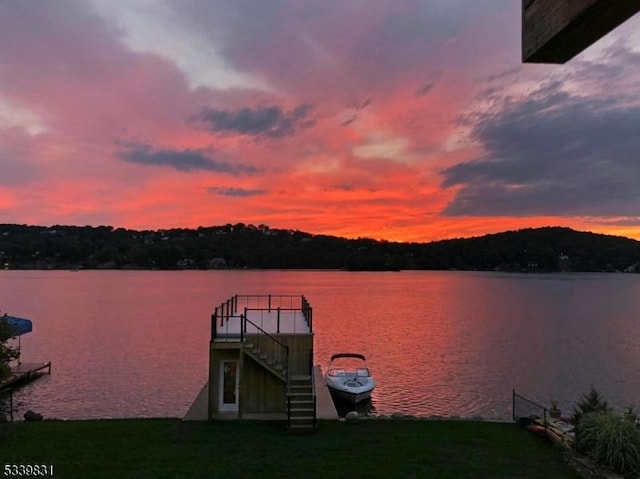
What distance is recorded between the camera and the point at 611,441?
13.1m

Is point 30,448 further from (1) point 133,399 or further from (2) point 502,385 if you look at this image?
(2) point 502,385

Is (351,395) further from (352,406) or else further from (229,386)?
(229,386)

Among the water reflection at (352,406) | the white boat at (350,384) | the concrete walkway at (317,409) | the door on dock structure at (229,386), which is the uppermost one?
the door on dock structure at (229,386)

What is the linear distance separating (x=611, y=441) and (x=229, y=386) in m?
12.4

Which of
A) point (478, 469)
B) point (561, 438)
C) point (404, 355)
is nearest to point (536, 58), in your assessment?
point (478, 469)

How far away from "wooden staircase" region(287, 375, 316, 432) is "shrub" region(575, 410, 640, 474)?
7.97m

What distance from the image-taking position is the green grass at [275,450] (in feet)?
→ 43.6

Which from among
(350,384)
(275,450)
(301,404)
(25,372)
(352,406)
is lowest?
(352,406)

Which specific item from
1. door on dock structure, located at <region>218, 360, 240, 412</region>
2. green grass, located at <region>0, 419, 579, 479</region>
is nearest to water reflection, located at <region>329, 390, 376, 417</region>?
door on dock structure, located at <region>218, 360, 240, 412</region>

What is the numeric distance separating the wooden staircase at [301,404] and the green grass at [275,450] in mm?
403

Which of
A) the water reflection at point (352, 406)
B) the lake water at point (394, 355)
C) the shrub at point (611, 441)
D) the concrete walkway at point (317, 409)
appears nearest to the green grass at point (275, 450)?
the shrub at point (611, 441)

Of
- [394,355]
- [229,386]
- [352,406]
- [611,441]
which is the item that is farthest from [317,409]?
[394,355]

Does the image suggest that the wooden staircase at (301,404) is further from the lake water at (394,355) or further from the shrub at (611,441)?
the lake water at (394,355)

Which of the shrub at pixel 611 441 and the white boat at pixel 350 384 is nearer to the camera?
the shrub at pixel 611 441
